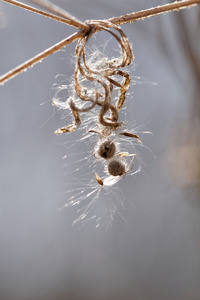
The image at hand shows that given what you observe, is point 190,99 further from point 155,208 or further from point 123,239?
point 123,239

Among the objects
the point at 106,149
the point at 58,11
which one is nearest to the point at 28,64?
the point at 58,11

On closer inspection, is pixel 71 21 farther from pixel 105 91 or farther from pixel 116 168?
pixel 116 168

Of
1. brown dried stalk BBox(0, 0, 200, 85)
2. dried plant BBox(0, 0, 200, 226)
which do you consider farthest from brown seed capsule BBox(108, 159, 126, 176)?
brown dried stalk BBox(0, 0, 200, 85)

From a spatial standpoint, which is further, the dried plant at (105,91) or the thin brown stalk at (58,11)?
the dried plant at (105,91)

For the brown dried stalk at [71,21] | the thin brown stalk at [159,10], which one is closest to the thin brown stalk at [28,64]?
the brown dried stalk at [71,21]

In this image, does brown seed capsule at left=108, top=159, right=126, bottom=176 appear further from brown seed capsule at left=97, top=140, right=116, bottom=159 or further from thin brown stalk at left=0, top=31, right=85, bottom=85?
thin brown stalk at left=0, top=31, right=85, bottom=85

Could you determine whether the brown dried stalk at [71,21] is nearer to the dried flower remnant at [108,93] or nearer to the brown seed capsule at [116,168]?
the dried flower remnant at [108,93]
